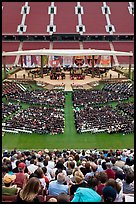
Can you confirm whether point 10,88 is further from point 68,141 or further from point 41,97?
point 68,141

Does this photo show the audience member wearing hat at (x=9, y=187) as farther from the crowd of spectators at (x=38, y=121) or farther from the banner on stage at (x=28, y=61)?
the banner on stage at (x=28, y=61)

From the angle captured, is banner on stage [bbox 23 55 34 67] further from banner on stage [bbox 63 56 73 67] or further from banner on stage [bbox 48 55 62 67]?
banner on stage [bbox 63 56 73 67]

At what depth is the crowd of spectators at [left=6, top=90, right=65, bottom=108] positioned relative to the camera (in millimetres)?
27561

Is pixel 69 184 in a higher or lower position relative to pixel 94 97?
lower

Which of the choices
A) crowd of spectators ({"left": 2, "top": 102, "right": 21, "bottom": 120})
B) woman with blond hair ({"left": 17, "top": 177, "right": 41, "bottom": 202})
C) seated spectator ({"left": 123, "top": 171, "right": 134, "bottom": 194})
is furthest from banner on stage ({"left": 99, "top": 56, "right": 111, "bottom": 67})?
woman with blond hair ({"left": 17, "top": 177, "right": 41, "bottom": 202})

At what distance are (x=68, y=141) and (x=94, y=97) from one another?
8.30 metres

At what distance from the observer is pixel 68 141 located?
2077 cm

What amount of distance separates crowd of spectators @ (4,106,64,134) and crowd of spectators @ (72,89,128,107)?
8.97ft

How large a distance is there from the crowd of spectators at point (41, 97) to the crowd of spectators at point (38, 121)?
217cm

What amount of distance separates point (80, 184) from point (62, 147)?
475 inches

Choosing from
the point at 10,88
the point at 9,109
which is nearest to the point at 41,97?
the point at 9,109

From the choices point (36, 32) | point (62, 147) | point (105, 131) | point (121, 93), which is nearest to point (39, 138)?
point (62, 147)

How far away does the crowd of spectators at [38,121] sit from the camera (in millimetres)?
22005

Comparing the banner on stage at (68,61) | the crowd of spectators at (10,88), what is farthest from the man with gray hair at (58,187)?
the banner on stage at (68,61)
